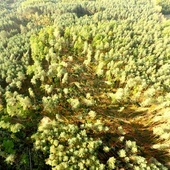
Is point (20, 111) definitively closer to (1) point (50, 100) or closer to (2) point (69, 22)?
(1) point (50, 100)

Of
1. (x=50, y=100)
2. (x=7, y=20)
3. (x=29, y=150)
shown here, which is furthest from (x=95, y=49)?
(x=7, y=20)

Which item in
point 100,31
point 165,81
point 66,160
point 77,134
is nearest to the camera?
point 66,160

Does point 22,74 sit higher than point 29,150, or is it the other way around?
point 22,74

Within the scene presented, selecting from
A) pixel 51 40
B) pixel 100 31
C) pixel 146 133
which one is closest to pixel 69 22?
pixel 100 31

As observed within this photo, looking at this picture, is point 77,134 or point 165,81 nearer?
point 77,134

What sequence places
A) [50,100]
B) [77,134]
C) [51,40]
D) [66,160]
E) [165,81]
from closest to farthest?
[66,160], [77,134], [50,100], [165,81], [51,40]

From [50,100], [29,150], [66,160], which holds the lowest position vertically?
[29,150]
